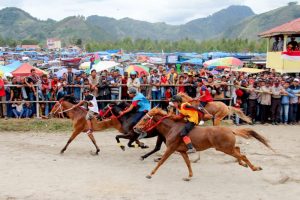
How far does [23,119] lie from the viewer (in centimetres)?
1527

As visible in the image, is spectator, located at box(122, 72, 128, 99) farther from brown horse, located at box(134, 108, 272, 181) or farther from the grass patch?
brown horse, located at box(134, 108, 272, 181)

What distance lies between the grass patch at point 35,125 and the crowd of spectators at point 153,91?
0.54m

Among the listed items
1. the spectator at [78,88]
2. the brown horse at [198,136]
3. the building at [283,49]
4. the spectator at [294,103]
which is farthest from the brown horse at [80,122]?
the building at [283,49]

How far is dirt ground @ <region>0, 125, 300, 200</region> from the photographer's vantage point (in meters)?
8.28

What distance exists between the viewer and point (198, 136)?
9.37 metres

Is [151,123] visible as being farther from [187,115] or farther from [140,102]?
[140,102]

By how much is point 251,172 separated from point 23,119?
873cm

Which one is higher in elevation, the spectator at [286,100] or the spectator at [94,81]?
the spectator at [94,81]

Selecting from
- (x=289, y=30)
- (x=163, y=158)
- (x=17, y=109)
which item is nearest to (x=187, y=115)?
(x=163, y=158)

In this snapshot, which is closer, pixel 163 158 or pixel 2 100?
pixel 163 158

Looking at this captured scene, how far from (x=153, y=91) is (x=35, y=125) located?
4463 mm

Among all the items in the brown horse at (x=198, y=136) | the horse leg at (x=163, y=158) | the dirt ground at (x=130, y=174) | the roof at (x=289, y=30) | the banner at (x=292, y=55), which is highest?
the roof at (x=289, y=30)

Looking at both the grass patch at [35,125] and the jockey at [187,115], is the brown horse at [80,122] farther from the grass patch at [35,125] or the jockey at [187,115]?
the grass patch at [35,125]

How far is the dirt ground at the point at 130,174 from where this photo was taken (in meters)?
8.28
